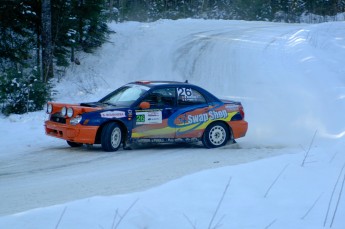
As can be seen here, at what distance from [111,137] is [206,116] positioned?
87.2 inches

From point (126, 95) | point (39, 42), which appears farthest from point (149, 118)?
point (39, 42)

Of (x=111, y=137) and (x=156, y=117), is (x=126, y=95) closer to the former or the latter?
(x=156, y=117)

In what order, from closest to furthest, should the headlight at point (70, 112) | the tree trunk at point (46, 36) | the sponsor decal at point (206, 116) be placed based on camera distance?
1. the headlight at point (70, 112)
2. the sponsor decal at point (206, 116)
3. the tree trunk at point (46, 36)

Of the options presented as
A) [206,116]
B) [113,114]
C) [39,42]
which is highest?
[39,42]

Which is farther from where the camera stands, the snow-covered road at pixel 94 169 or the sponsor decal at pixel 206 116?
the sponsor decal at pixel 206 116

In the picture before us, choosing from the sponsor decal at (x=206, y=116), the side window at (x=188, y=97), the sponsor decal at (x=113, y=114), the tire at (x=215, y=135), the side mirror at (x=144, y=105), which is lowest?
the tire at (x=215, y=135)

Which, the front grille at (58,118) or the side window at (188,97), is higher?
the side window at (188,97)

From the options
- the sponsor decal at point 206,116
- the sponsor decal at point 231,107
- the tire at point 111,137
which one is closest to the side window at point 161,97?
the sponsor decal at point 206,116

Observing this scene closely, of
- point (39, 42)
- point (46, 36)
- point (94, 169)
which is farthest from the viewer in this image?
Result: point (39, 42)

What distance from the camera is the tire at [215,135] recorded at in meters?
11.1

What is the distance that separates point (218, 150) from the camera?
1073 centimetres

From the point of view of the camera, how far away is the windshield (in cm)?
1064

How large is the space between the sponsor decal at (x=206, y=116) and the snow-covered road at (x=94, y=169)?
605 mm

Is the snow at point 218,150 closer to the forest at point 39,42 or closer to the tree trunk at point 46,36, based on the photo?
→ the forest at point 39,42
